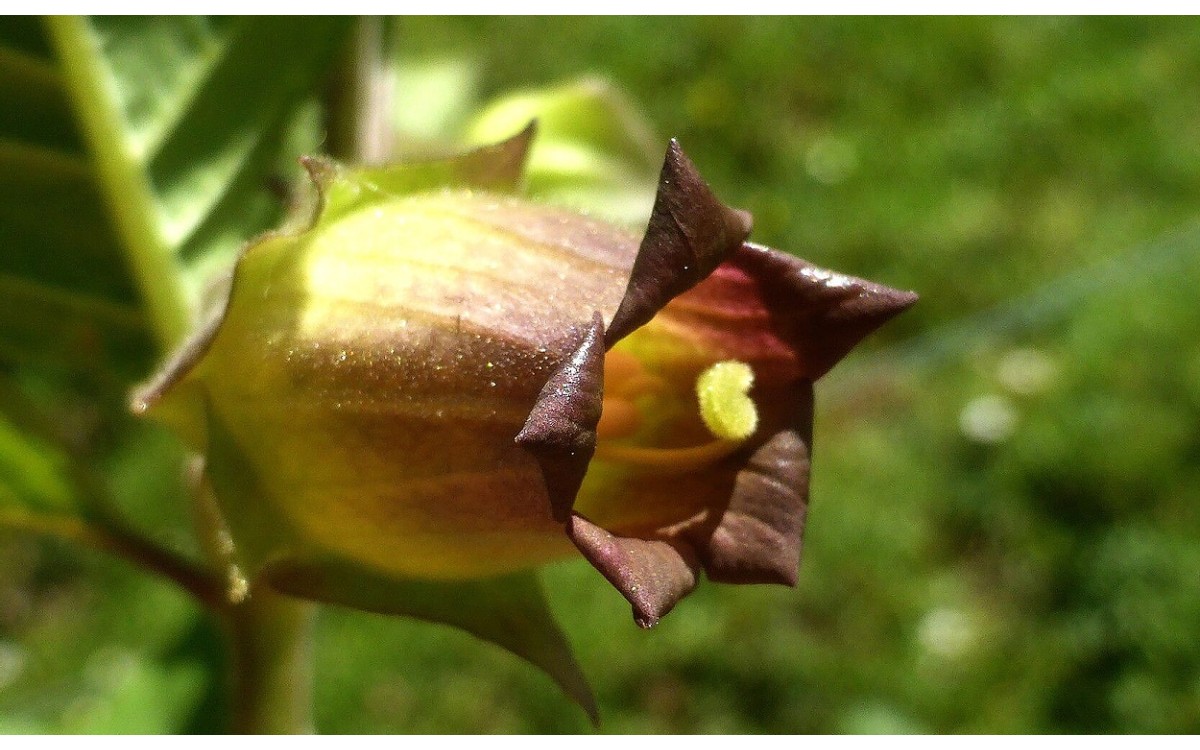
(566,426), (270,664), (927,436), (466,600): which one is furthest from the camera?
(927,436)

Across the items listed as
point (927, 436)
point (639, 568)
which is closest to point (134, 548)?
point (639, 568)

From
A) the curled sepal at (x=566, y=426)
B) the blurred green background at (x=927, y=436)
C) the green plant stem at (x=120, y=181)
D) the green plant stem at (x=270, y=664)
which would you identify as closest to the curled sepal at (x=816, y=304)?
the curled sepal at (x=566, y=426)

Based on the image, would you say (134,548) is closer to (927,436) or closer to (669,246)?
(669,246)

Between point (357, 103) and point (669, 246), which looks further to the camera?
point (357, 103)

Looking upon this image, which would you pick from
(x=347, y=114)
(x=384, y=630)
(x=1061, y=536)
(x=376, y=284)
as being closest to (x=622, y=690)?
(x=384, y=630)

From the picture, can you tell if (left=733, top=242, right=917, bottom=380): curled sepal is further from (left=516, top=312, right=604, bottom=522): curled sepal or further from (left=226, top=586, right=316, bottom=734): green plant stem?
(left=226, top=586, right=316, bottom=734): green plant stem

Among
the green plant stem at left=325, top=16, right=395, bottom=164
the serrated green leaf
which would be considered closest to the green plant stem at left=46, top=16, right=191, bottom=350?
the serrated green leaf

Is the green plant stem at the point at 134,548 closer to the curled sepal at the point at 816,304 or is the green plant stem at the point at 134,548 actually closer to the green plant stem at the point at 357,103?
the green plant stem at the point at 357,103
